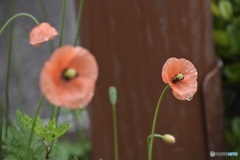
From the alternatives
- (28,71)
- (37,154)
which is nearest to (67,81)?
(37,154)

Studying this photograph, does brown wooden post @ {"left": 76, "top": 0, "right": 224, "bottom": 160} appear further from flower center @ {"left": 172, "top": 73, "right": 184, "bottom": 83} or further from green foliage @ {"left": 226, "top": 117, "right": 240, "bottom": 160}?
flower center @ {"left": 172, "top": 73, "right": 184, "bottom": 83}

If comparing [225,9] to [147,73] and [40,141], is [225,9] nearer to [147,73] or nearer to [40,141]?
[147,73]

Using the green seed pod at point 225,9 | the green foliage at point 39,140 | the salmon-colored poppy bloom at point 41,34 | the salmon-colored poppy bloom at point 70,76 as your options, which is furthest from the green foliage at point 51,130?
the green seed pod at point 225,9

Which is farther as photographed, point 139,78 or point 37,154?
point 139,78

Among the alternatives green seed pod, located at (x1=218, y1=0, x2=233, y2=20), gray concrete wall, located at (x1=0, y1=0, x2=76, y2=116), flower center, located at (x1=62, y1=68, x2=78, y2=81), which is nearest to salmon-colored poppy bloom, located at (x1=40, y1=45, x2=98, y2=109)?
flower center, located at (x1=62, y1=68, x2=78, y2=81)

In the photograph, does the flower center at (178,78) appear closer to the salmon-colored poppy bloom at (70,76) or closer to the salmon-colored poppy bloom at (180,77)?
the salmon-colored poppy bloom at (180,77)

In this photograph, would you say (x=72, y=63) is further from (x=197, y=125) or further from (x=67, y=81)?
(x=197, y=125)
